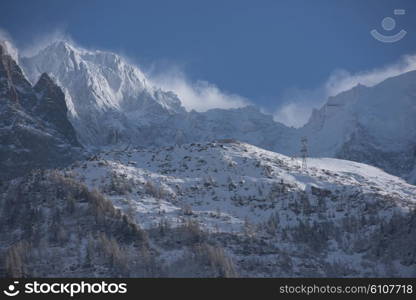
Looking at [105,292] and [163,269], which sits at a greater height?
[163,269]

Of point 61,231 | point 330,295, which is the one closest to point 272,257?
point 61,231

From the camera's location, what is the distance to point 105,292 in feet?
323

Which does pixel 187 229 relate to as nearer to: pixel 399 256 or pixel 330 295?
pixel 399 256

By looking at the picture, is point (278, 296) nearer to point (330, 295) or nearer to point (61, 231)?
point (330, 295)

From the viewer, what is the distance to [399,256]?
18838 centimetres

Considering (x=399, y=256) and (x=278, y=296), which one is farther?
(x=399, y=256)

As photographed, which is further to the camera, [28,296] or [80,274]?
[80,274]

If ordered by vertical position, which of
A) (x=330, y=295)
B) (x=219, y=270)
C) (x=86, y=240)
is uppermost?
(x=86, y=240)

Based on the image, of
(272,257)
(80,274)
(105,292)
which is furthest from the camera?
(272,257)

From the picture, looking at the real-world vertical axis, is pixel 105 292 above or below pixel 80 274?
below

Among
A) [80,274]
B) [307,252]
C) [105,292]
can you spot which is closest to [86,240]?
[80,274]

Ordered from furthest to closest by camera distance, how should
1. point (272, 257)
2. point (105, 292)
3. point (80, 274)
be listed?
1. point (272, 257)
2. point (80, 274)
3. point (105, 292)

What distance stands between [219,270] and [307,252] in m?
32.8

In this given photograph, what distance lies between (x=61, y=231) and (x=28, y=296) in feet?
304
